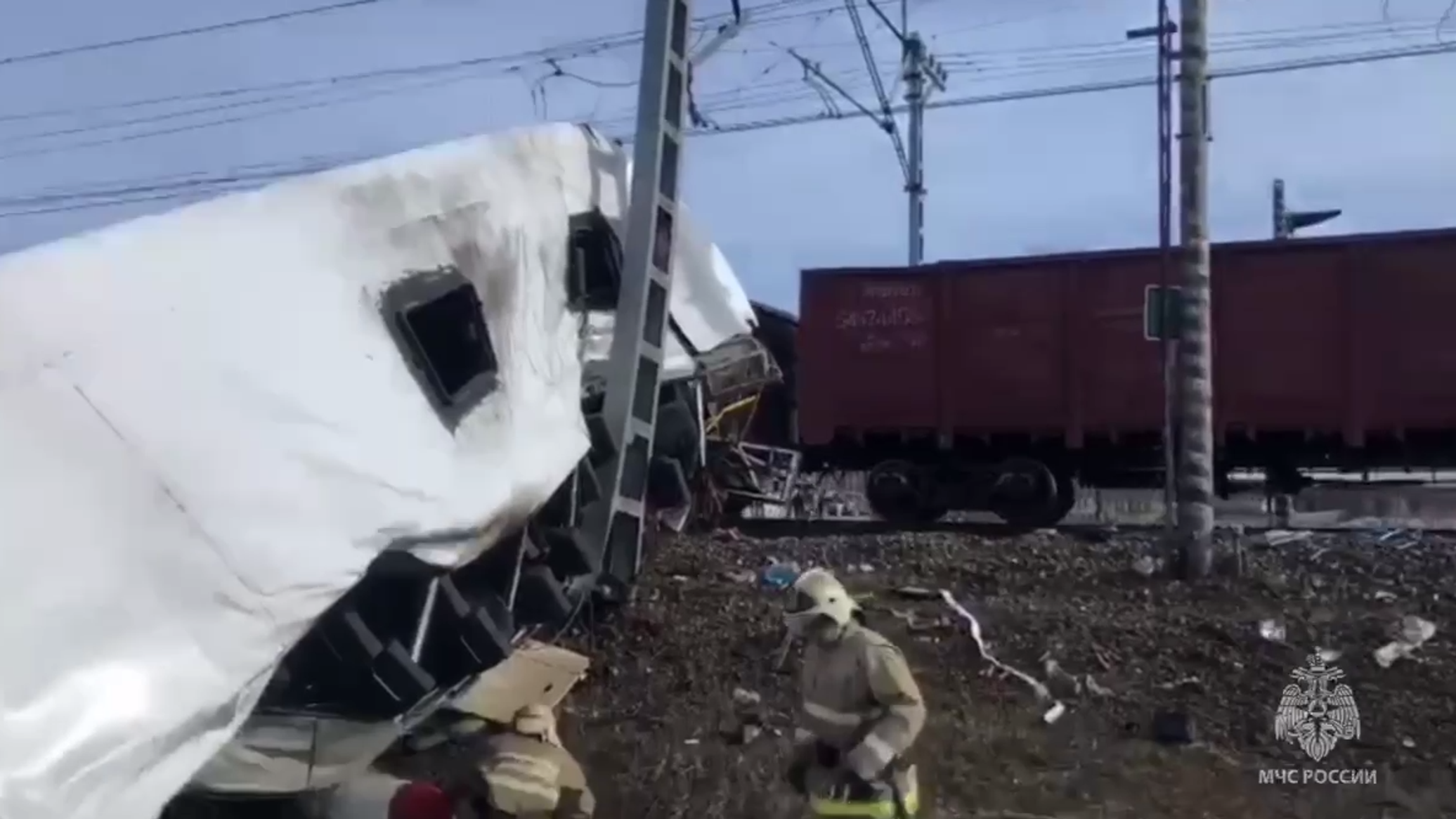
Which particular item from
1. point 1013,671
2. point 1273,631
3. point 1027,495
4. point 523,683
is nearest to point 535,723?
point 523,683

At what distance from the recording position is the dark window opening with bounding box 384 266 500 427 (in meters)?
4.09

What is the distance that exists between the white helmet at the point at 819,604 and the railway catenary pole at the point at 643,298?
3.22 feet

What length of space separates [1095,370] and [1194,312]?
627 cm

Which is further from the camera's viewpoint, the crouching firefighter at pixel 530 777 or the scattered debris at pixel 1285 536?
the scattered debris at pixel 1285 536

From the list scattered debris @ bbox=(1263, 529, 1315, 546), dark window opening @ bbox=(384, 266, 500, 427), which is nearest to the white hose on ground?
scattered debris @ bbox=(1263, 529, 1315, 546)

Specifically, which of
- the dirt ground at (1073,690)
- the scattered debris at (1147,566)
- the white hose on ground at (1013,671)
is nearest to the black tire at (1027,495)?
the scattered debris at (1147,566)

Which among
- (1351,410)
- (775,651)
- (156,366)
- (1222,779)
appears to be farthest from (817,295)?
(156,366)

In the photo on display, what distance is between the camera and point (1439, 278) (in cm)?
1417

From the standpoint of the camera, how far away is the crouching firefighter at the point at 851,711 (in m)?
4.63

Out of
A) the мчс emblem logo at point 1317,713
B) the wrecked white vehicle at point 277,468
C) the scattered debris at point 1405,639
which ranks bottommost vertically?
the мчс emblem logo at point 1317,713

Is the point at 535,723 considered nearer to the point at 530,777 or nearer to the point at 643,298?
the point at 530,777

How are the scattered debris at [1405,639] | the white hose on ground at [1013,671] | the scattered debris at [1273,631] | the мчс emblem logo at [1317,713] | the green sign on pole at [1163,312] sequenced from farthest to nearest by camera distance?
the green sign on pole at [1163,312]
the scattered debris at [1273,631]
the scattered debris at [1405,639]
the white hose on ground at [1013,671]
the мчс emblem logo at [1317,713]

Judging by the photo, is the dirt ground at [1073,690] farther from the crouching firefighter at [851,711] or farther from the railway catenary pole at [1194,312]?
the crouching firefighter at [851,711]

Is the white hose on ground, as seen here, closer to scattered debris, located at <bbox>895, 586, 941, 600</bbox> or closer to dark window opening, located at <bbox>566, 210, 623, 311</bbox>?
scattered debris, located at <bbox>895, 586, 941, 600</bbox>
